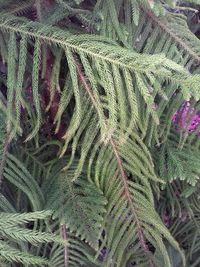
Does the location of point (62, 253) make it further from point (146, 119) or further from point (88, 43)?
point (88, 43)

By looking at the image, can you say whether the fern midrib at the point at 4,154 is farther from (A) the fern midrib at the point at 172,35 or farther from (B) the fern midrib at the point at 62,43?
(A) the fern midrib at the point at 172,35

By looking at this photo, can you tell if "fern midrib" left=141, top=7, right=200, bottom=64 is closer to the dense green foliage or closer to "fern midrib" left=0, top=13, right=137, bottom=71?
the dense green foliage

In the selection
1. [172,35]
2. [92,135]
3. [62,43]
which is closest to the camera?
[62,43]

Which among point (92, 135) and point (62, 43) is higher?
point (62, 43)

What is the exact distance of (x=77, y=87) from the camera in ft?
3.33

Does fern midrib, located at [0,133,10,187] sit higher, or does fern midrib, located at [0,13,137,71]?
fern midrib, located at [0,13,137,71]

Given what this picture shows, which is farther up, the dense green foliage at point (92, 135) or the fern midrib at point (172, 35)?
the fern midrib at point (172, 35)

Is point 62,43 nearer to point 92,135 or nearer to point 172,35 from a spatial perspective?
point 92,135

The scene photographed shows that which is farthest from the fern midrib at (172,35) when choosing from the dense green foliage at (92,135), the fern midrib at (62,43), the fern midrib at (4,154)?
the fern midrib at (4,154)

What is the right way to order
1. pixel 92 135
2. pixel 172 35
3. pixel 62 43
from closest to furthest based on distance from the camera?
1. pixel 62 43
2. pixel 92 135
3. pixel 172 35

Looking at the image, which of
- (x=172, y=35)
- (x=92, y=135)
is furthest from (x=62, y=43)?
(x=172, y=35)

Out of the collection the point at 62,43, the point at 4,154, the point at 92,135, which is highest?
the point at 62,43

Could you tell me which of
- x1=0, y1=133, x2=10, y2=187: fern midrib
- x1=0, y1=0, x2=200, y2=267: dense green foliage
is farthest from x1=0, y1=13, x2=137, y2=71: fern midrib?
x1=0, y1=133, x2=10, y2=187: fern midrib

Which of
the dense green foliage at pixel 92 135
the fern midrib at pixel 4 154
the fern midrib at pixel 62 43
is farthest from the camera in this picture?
the fern midrib at pixel 4 154
